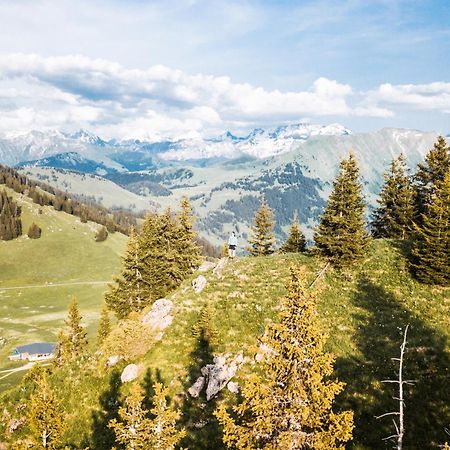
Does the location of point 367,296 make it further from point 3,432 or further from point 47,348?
point 47,348

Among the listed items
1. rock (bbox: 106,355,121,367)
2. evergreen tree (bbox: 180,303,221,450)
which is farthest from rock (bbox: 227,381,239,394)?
rock (bbox: 106,355,121,367)

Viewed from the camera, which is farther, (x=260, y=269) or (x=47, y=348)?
(x=47, y=348)

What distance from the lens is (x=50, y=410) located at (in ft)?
87.5

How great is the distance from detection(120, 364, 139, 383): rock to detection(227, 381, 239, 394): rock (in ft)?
30.6

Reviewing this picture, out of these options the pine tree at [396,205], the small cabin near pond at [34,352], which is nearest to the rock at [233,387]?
the pine tree at [396,205]

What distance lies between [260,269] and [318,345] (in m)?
33.8

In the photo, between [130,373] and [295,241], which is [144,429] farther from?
[295,241]

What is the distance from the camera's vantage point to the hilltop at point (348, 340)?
25.8 m

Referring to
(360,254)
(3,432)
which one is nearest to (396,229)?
(360,254)

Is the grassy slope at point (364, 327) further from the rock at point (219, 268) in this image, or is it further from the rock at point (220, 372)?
the rock at point (220, 372)

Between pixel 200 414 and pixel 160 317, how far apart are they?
14037 millimetres

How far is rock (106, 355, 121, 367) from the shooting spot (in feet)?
129

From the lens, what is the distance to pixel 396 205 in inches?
2697

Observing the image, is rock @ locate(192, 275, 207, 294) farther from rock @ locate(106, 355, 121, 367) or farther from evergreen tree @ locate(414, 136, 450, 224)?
evergreen tree @ locate(414, 136, 450, 224)
